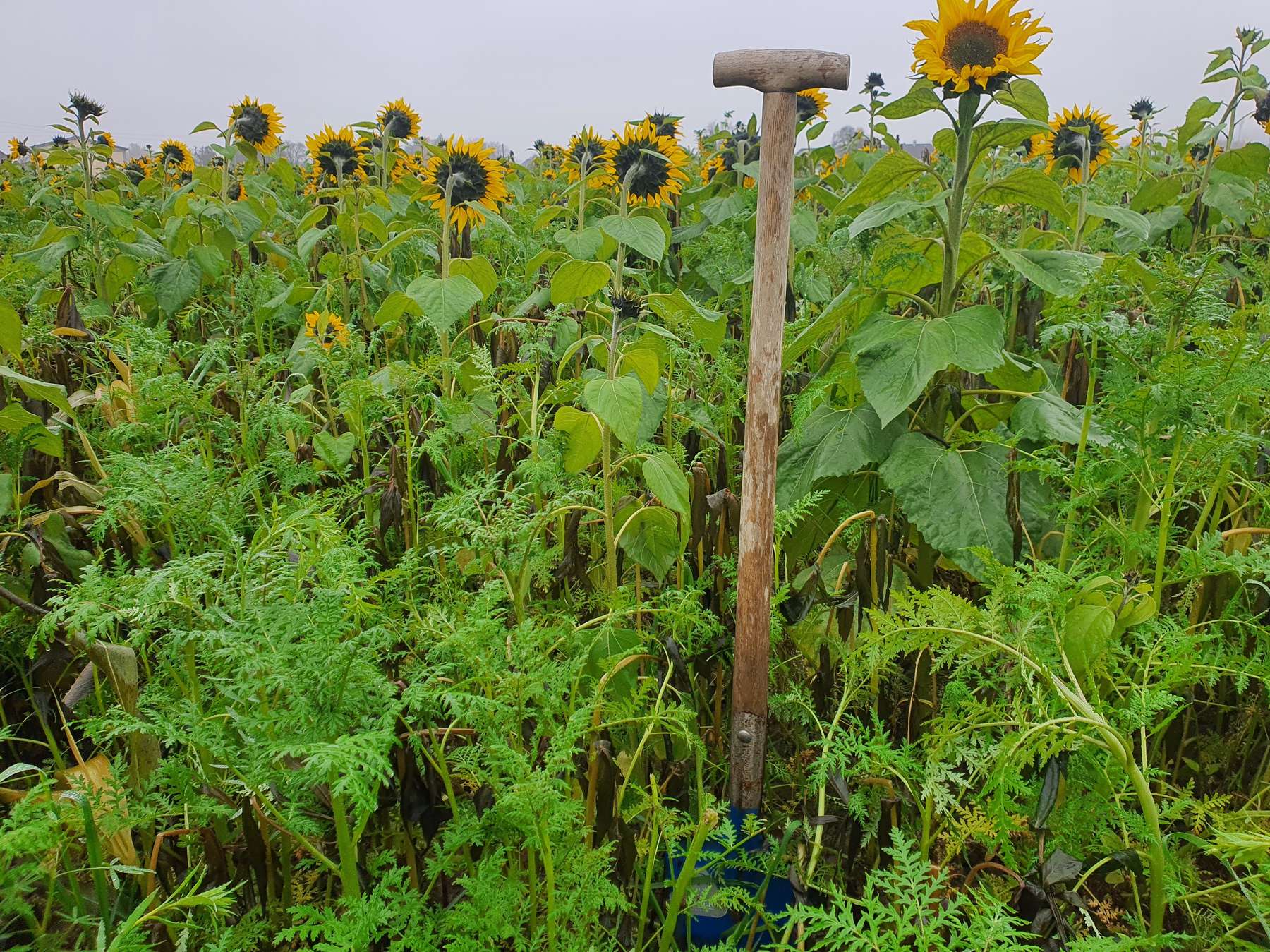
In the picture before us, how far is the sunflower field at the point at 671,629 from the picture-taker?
1.10 m

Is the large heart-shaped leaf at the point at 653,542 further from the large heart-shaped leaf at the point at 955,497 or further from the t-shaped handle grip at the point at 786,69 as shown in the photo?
the t-shaped handle grip at the point at 786,69

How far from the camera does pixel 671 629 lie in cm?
158

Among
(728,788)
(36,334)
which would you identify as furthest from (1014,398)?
(36,334)

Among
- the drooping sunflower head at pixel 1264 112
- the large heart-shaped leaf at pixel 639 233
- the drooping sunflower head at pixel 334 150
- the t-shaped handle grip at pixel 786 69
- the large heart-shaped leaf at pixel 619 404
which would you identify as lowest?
the large heart-shaped leaf at pixel 619 404

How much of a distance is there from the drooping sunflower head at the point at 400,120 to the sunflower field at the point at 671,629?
1.95m

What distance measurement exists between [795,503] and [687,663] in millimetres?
372

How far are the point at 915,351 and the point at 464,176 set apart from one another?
169 centimetres

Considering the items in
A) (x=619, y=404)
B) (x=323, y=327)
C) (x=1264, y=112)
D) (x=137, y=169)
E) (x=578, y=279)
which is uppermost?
(x=137, y=169)

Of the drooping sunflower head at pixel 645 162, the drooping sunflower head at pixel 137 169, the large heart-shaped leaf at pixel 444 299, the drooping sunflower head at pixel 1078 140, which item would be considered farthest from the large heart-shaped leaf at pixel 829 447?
the drooping sunflower head at pixel 137 169

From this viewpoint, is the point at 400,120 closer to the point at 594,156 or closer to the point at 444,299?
the point at 594,156

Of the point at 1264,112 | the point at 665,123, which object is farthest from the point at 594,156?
the point at 1264,112

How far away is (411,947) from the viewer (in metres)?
1.07

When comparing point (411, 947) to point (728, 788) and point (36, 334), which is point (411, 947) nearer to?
point (728, 788)

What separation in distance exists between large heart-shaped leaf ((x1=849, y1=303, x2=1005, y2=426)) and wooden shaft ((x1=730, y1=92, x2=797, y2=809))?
1.24ft
